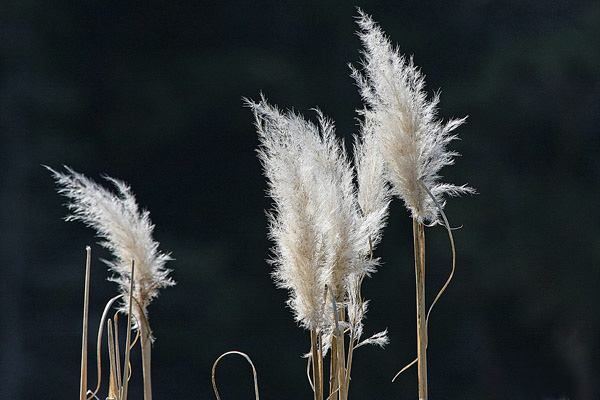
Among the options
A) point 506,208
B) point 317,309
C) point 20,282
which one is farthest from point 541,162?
point 317,309

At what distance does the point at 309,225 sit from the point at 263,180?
9.26ft

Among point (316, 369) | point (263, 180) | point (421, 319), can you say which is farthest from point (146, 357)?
point (263, 180)

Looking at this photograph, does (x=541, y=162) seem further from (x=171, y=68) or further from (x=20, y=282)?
(x=20, y=282)

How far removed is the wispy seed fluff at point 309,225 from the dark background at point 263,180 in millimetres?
2561

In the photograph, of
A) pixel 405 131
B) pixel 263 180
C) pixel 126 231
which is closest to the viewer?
pixel 126 231

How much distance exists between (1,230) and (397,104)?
2.84 meters

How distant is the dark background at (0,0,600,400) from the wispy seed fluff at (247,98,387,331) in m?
2.56

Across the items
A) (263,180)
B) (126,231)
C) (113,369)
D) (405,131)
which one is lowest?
(113,369)

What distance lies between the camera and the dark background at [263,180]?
3676 mm

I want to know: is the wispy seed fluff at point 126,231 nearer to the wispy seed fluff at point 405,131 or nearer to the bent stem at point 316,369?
the bent stem at point 316,369

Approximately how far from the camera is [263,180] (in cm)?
402

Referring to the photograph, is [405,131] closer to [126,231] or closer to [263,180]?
[126,231]

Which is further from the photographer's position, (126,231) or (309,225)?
(309,225)

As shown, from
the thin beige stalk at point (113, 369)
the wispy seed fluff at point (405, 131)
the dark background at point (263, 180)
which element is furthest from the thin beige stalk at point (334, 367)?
the dark background at point (263, 180)
